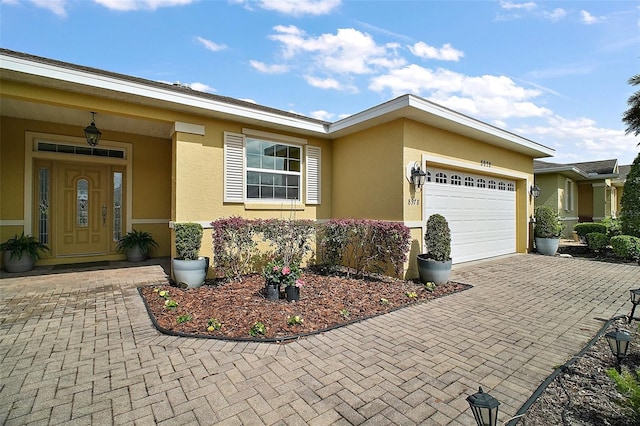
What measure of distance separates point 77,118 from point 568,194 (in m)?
20.8

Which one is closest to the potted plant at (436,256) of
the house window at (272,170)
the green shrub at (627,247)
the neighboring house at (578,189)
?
the house window at (272,170)

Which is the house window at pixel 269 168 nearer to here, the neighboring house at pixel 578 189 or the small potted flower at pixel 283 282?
the small potted flower at pixel 283 282

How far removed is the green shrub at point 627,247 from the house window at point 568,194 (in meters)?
6.65

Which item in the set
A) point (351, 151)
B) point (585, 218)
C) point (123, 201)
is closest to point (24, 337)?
point (123, 201)

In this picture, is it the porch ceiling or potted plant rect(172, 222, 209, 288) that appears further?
the porch ceiling

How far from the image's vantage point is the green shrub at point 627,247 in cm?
870

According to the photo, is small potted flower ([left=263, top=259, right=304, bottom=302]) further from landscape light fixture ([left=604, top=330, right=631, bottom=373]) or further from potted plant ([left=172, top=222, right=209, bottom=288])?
landscape light fixture ([left=604, top=330, right=631, bottom=373])

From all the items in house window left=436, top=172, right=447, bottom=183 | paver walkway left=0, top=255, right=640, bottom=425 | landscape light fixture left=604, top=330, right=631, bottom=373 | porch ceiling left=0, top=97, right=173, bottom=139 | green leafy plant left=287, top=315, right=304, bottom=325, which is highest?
porch ceiling left=0, top=97, right=173, bottom=139

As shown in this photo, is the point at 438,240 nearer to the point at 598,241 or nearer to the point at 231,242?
the point at 231,242

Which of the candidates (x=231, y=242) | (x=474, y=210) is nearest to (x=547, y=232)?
(x=474, y=210)

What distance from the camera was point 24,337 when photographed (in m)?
3.38

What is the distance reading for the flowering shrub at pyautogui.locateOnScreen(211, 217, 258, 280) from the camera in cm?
559

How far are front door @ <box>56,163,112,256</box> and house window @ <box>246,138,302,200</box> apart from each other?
4.26 meters

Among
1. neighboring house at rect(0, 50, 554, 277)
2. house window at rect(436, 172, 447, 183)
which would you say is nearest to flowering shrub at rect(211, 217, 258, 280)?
neighboring house at rect(0, 50, 554, 277)
